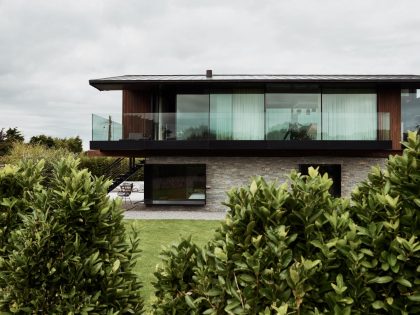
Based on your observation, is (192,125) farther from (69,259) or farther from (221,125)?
(69,259)

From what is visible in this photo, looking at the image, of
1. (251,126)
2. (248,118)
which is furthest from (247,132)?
(248,118)

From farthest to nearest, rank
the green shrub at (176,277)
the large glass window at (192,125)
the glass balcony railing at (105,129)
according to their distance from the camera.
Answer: the glass balcony railing at (105,129)
the large glass window at (192,125)
the green shrub at (176,277)

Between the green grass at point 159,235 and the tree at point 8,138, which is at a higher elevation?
the tree at point 8,138

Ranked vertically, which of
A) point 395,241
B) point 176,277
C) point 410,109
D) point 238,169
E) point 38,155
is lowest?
point 176,277

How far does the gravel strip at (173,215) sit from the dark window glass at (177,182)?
1473 millimetres

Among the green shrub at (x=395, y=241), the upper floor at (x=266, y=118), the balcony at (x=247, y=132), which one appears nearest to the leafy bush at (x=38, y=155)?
the balcony at (x=247, y=132)

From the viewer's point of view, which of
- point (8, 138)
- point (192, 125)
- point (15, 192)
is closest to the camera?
point (15, 192)

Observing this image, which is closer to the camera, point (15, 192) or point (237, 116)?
point (15, 192)

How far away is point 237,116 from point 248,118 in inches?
22.5

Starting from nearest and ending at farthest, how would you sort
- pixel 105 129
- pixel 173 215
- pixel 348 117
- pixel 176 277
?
pixel 176 277, pixel 173 215, pixel 348 117, pixel 105 129

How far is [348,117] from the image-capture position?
2023 centimetres

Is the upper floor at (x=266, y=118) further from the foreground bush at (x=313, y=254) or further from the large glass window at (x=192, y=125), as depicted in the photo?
the foreground bush at (x=313, y=254)

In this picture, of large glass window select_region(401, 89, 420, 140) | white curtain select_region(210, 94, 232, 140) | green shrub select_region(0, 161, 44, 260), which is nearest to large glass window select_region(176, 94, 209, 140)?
white curtain select_region(210, 94, 232, 140)

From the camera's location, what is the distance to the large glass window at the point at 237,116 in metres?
19.9
